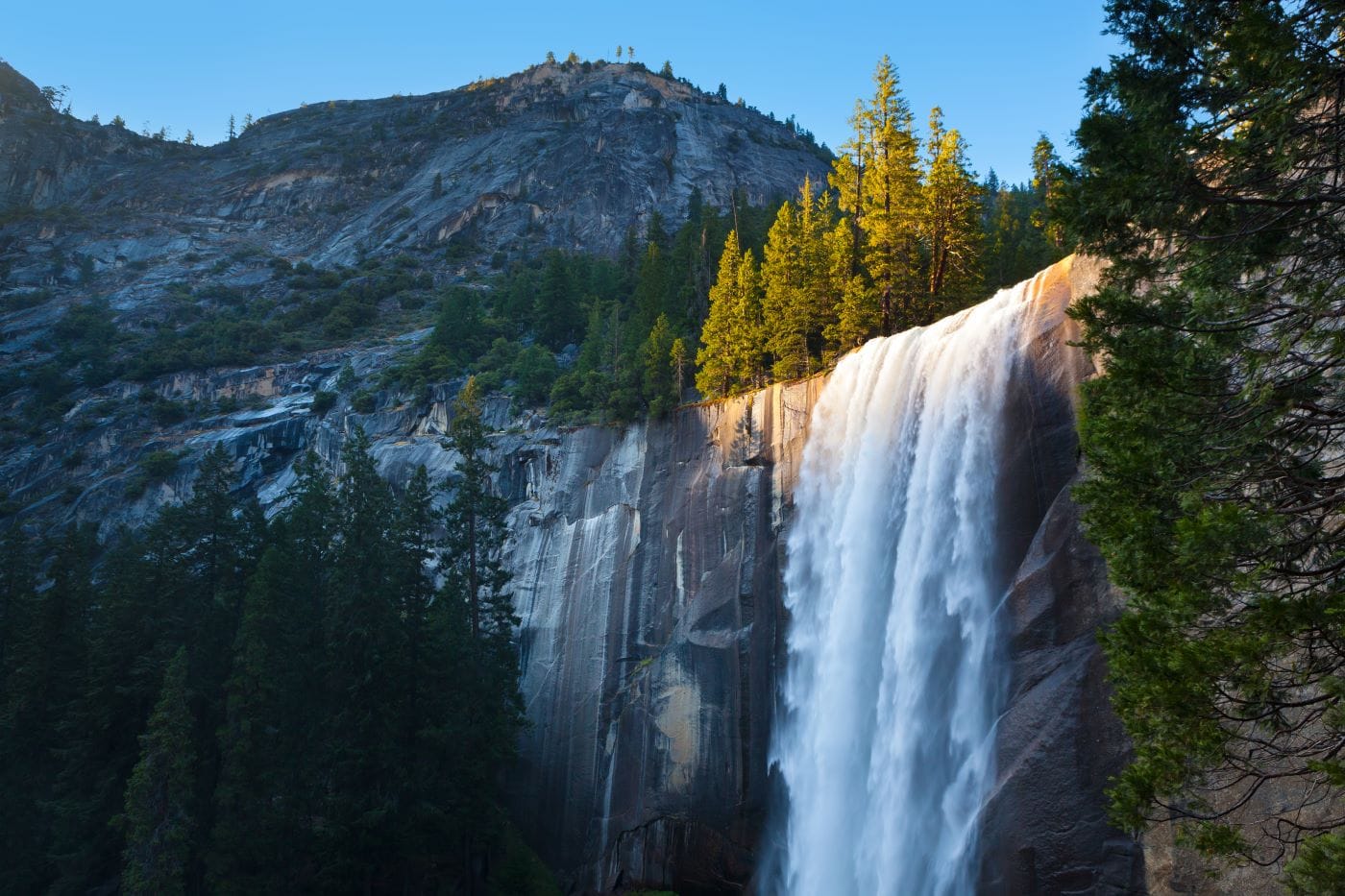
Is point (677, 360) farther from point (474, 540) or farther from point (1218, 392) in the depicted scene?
point (1218, 392)

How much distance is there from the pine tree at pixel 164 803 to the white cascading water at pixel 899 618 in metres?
15.8

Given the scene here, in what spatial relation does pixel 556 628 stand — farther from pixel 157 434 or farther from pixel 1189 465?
pixel 157 434

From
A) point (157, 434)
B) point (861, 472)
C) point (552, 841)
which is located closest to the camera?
point (861, 472)

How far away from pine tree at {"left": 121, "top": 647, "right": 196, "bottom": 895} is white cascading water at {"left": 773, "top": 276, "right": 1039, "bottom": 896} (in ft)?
52.0

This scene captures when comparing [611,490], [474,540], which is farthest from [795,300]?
[474,540]

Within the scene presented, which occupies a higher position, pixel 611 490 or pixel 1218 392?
pixel 611 490

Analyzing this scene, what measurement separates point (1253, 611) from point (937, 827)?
1233 centimetres

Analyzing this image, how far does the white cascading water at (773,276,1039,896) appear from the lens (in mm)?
17953

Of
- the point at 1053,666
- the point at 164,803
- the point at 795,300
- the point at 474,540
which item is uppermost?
the point at 795,300

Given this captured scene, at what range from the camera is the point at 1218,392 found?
321 inches

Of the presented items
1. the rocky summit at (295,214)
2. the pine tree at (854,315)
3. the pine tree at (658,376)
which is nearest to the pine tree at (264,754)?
the pine tree at (658,376)

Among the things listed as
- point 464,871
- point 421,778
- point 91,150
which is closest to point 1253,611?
point 421,778

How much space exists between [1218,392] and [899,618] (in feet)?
45.2

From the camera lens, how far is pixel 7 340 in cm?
6700
